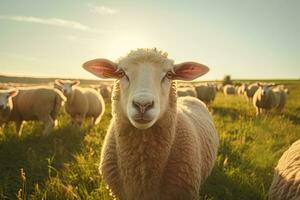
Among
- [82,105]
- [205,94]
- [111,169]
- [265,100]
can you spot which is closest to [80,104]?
[82,105]

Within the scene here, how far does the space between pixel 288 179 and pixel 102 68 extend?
7.05 feet

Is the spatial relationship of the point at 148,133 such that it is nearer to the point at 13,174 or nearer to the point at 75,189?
the point at 75,189

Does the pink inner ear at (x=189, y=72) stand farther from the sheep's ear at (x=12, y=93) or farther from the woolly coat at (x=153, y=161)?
the sheep's ear at (x=12, y=93)

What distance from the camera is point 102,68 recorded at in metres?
3.34

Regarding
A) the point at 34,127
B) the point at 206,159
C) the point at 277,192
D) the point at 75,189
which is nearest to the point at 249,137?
the point at 206,159

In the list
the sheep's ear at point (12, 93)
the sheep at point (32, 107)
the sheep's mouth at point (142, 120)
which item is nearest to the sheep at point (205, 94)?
the sheep at point (32, 107)

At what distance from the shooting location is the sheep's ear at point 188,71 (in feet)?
10.8

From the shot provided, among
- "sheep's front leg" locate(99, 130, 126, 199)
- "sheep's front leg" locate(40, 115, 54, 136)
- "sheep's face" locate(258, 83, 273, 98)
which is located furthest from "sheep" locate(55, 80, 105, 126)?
"sheep's face" locate(258, 83, 273, 98)

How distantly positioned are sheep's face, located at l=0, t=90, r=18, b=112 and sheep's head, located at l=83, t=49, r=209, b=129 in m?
4.60

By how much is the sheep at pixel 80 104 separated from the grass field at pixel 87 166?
2048mm

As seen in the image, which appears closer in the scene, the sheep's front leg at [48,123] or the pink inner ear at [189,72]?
the pink inner ear at [189,72]

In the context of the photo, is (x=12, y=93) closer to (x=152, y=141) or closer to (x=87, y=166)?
(x=87, y=166)

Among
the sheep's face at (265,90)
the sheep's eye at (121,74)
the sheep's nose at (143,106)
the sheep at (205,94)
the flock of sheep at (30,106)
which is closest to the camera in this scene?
the sheep's nose at (143,106)

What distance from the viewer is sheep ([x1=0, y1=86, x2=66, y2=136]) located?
7574mm
